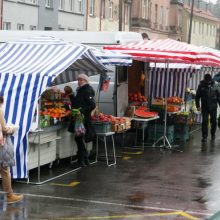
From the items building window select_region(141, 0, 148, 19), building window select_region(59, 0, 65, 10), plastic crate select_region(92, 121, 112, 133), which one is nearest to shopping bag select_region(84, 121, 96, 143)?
plastic crate select_region(92, 121, 112, 133)

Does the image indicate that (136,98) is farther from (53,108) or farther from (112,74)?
(53,108)

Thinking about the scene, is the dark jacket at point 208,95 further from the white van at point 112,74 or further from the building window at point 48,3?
the building window at point 48,3

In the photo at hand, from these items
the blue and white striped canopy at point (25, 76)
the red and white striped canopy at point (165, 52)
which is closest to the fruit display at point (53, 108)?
the blue and white striped canopy at point (25, 76)

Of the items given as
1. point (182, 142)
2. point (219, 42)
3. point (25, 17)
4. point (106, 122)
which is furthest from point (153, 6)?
point (106, 122)

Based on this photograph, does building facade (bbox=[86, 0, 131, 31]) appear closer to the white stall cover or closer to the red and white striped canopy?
the white stall cover

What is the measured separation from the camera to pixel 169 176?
10953mm

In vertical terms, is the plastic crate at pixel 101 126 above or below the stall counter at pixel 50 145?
above

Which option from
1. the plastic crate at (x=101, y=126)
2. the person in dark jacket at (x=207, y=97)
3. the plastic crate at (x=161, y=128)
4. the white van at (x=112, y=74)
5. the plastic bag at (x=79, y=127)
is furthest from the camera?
the person in dark jacket at (x=207, y=97)

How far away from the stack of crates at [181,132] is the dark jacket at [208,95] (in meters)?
0.75

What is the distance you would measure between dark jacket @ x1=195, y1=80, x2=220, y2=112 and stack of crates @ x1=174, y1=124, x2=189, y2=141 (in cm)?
75

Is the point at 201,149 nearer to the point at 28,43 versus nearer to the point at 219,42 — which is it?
the point at 28,43

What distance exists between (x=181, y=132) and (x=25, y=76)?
23.3 ft

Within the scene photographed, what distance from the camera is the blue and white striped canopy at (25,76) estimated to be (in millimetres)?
9586

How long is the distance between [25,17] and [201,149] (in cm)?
2193
